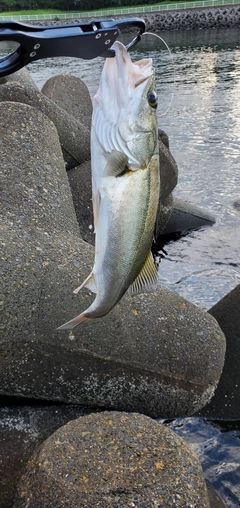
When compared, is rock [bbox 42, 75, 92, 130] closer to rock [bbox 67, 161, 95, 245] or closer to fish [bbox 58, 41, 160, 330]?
rock [bbox 67, 161, 95, 245]

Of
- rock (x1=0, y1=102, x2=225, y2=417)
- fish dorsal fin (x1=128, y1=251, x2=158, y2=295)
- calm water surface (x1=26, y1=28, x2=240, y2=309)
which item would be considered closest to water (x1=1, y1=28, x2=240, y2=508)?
calm water surface (x1=26, y1=28, x2=240, y2=309)

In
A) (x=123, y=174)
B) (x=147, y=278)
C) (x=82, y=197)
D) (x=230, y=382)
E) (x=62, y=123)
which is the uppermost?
(x=123, y=174)

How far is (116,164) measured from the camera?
9.20ft

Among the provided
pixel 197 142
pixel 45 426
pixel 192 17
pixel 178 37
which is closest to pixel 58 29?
pixel 45 426

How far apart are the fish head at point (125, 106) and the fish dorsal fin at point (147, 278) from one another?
0.64 meters

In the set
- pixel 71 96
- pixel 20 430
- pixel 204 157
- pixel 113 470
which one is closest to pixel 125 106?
pixel 113 470

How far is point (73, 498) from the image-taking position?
3.32 m

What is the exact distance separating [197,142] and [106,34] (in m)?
13.9

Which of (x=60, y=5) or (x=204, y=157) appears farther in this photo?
(x=60, y=5)

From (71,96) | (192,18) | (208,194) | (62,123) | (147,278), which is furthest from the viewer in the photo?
(192,18)

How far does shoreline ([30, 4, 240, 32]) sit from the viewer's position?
206 ft

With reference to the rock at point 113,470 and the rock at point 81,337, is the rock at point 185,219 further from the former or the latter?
the rock at point 113,470

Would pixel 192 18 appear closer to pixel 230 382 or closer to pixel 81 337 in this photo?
pixel 230 382

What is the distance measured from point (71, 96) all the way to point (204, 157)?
544 centimetres
